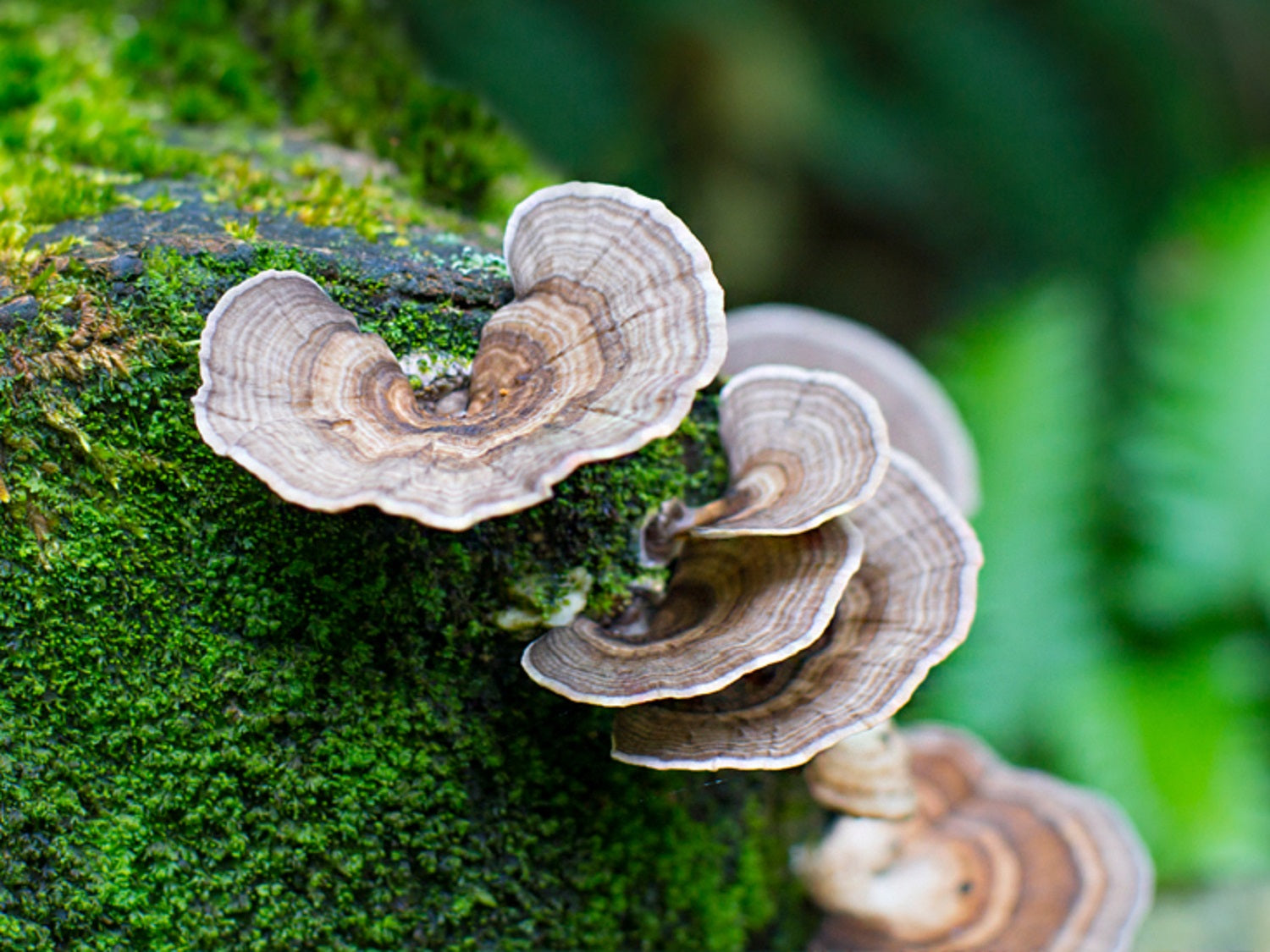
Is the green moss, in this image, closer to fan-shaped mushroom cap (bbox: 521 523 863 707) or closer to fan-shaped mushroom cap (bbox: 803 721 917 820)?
fan-shaped mushroom cap (bbox: 521 523 863 707)

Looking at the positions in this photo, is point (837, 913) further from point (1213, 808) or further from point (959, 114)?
point (959, 114)

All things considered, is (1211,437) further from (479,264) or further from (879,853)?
(479,264)

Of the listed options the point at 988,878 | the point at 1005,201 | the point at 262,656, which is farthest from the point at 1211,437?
the point at 262,656

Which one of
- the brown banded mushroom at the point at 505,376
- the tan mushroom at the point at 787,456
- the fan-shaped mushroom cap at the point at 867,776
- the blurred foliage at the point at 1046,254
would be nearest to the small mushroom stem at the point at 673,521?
the tan mushroom at the point at 787,456

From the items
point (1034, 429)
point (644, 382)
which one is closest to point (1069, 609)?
point (1034, 429)

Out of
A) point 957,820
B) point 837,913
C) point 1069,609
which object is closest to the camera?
point 837,913

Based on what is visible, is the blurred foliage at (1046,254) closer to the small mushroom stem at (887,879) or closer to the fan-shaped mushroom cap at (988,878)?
the fan-shaped mushroom cap at (988,878)
